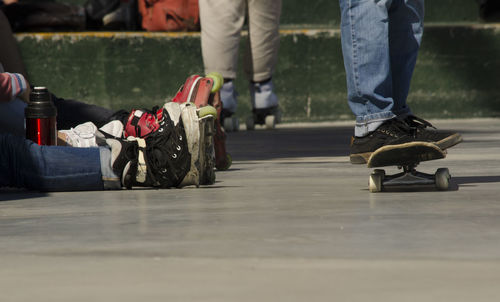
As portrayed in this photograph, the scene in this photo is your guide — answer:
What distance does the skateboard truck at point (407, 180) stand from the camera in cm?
270

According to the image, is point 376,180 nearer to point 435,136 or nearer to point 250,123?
point 435,136

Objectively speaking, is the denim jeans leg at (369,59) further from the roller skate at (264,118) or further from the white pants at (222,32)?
the roller skate at (264,118)

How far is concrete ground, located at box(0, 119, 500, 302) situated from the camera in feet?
4.92

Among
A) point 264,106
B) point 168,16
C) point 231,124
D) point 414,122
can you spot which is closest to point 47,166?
point 414,122

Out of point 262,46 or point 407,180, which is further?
point 262,46

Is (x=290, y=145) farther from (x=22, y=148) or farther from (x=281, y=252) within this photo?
(x=281, y=252)

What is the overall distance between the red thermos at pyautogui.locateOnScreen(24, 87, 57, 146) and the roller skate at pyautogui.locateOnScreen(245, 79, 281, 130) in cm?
270

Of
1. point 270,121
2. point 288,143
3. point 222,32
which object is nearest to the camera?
point 288,143

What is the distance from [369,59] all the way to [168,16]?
3.83 m

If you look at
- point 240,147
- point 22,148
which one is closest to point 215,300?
point 22,148

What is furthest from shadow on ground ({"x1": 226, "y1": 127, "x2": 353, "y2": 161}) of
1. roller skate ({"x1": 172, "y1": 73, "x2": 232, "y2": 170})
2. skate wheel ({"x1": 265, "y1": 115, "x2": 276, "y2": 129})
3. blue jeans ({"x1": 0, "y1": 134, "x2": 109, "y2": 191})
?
blue jeans ({"x1": 0, "y1": 134, "x2": 109, "y2": 191})

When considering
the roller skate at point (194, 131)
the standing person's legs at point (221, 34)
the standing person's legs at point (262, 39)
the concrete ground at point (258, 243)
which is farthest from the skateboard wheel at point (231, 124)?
the roller skate at point (194, 131)

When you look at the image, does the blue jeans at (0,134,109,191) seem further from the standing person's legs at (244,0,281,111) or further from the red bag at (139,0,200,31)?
the red bag at (139,0,200,31)

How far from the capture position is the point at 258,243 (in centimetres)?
189
